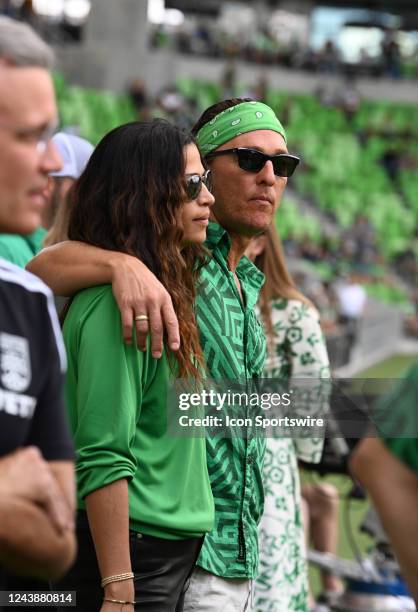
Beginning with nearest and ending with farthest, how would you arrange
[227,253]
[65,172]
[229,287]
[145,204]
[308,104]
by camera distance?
1. [145,204]
2. [229,287]
3. [227,253]
4. [65,172]
5. [308,104]

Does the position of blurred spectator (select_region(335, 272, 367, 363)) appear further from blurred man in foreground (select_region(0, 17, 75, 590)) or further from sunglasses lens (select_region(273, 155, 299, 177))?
blurred man in foreground (select_region(0, 17, 75, 590))

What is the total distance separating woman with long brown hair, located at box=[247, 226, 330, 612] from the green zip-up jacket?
3.70 feet

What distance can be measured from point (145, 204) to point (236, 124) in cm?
68

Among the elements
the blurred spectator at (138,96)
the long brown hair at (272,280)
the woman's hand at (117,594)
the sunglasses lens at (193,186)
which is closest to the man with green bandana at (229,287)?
the sunglasses lens at (193,186)

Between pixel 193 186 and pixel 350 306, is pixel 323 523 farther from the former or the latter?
pixel 350 306

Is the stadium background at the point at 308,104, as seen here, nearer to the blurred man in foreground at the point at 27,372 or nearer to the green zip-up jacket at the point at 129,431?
the green zip-up jacket at the point at 129,431

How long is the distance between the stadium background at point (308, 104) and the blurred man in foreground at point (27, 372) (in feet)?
47.1

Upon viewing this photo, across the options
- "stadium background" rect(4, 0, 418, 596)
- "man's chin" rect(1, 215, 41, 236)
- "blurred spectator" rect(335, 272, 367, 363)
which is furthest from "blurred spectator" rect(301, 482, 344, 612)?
"blurred spectator" rect(335, 272, 367, 363)

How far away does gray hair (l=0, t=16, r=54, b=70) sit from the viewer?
6.03 feet

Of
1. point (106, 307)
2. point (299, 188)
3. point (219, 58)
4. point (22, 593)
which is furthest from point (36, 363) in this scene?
point (219, 58)

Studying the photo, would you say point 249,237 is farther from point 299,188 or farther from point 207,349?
point 299,188

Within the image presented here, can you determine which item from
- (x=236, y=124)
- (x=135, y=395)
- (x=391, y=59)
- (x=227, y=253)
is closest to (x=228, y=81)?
(x=391, y=59)

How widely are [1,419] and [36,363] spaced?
0.11 meters

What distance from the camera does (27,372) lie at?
1.86 m
